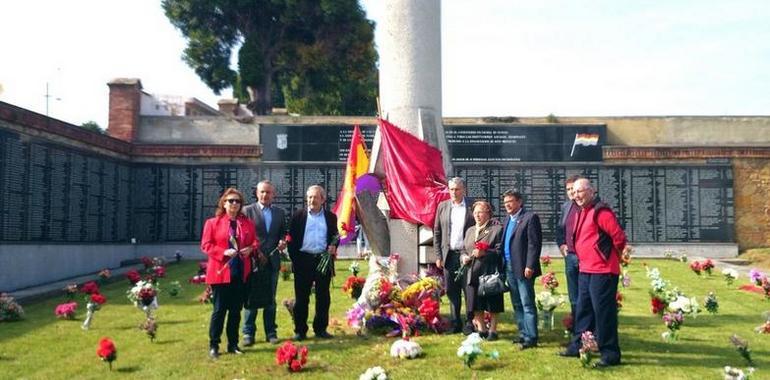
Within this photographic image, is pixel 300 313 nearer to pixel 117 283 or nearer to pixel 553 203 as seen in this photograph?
pixel 117 283

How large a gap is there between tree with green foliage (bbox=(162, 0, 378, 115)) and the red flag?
52.9ft

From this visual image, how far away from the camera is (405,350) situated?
19.0 feet

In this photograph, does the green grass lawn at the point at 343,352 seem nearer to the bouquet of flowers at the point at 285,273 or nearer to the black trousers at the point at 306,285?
the black trousers at the point at 306,285

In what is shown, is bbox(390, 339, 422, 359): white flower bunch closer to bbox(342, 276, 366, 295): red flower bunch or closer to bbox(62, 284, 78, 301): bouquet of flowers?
bbox(342, 276, 366, 295): red flower bunch

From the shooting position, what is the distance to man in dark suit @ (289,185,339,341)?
21.8 ft

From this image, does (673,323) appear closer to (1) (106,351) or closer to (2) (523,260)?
(2) (523,260)

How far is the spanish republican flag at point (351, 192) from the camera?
7551 mm

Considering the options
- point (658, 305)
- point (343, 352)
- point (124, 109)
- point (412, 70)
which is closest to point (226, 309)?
point (343, 352)

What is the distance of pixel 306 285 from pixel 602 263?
9.43ft

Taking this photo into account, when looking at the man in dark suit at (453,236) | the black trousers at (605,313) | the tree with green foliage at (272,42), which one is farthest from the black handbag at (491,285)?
the tree with green foliage at (272,42)

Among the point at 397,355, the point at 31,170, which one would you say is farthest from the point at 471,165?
the point at 397,355

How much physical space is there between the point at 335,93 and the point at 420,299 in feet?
66.1

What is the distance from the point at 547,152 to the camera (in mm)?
17094

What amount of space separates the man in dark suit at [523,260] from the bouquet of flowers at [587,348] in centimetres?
83
